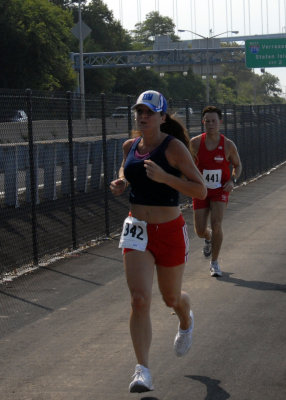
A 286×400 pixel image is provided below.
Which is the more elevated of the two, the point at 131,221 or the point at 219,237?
the point at 131,221

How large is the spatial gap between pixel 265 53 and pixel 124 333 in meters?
63.7

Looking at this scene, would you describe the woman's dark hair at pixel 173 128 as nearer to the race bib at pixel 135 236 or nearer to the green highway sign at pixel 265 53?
the race bib at pixel 135 236

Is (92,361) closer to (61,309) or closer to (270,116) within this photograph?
(61,309)

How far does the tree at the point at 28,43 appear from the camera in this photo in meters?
61.4

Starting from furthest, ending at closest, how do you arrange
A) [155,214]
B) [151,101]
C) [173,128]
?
[173,128] < [155,214] < [151,101]

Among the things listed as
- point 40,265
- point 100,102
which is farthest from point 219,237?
point 100,102

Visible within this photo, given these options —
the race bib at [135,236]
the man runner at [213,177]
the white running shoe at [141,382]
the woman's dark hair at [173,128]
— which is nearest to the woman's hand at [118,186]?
the race bib at [135,236]

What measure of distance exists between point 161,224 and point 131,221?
21cm

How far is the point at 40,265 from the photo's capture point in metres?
11.7

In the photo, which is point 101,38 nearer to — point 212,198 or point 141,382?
point 212,198

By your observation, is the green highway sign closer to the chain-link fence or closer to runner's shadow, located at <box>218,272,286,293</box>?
the chain-link fence

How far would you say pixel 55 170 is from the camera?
54.0 feet

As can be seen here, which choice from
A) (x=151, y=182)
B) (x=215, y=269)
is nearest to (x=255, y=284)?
(x=215, y=269)

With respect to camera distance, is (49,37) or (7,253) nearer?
(7,253)
